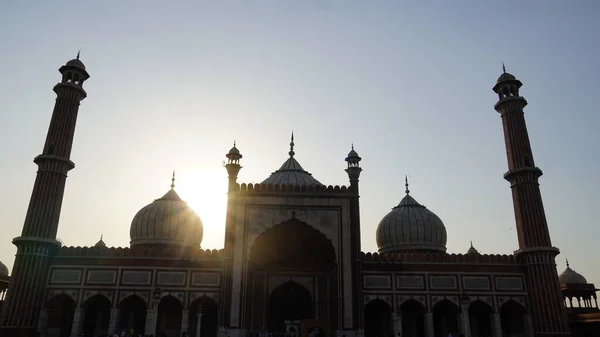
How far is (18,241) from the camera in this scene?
806 inches

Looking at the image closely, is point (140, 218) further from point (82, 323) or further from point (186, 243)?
point (82, 323)

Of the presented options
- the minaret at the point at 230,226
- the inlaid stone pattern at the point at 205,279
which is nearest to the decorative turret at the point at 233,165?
the minaret at the point at 230,226

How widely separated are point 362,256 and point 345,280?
1814 millimetres

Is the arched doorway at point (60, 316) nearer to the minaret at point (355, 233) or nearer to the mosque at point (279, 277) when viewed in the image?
the mosque at point (279, 277)

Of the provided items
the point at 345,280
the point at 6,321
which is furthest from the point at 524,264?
the point at 6,321

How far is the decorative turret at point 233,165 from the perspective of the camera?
22.5 meters

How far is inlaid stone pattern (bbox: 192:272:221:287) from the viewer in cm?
2125

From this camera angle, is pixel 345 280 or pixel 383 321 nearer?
pixel 345 280

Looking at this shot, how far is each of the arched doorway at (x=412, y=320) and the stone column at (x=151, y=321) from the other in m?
11.3

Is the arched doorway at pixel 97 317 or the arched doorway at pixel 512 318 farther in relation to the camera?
the arched doorway at pixel 97 317

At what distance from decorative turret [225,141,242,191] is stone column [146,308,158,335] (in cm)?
634

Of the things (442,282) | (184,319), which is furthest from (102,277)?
(442,282)

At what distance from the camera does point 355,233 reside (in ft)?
71.4

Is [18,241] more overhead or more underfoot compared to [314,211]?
more underfoot
